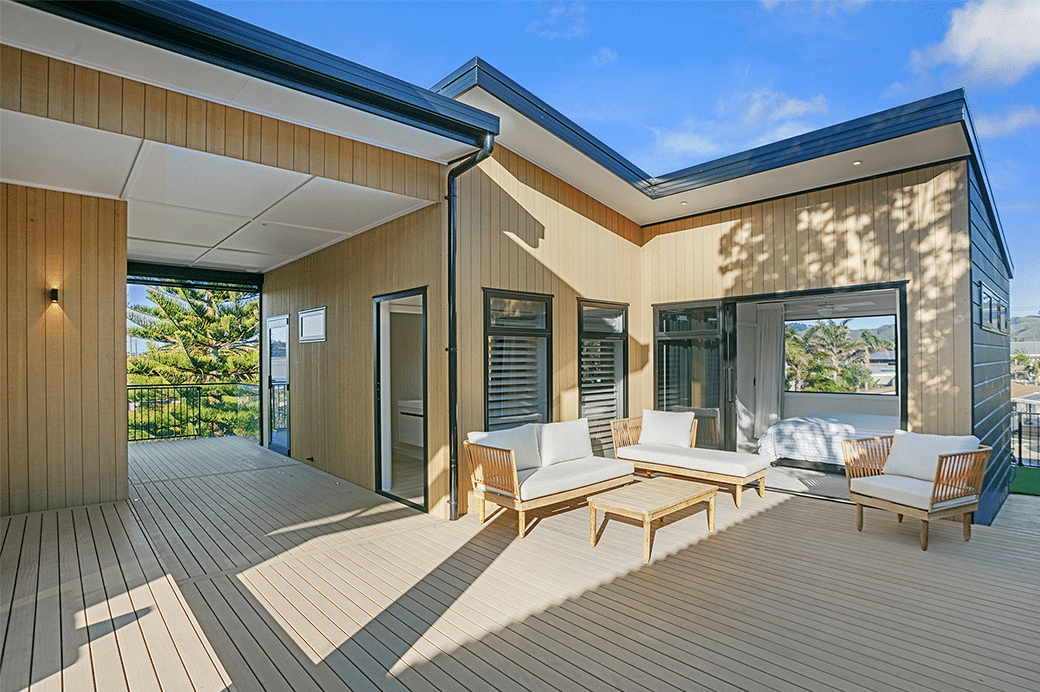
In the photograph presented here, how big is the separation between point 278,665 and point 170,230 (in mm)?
5161

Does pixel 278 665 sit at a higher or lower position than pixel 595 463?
lower

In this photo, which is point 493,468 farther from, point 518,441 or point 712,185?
point 712,185

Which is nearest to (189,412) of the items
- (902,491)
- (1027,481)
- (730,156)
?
(730,156)

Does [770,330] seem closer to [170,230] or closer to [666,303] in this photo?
[666,303]

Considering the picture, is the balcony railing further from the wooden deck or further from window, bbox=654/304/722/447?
window, bbox=654/304/722/447

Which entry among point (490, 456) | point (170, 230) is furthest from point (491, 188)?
point (170, 230)

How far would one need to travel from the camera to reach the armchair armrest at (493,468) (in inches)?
176

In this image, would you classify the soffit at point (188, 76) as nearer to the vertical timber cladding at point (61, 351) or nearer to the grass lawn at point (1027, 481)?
the vertical timber cladding at point (61, 351)

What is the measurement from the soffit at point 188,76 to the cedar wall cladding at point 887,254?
378 cm

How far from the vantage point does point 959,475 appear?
4211 mm

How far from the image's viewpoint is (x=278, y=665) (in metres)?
2.57

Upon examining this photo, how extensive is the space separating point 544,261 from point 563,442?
1.98 m

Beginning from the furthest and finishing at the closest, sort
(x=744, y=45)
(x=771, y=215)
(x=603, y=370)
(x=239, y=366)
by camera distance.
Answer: (x=239, y=366), (x=744, y=45), (x=603, y=370), (x=771, y=215)

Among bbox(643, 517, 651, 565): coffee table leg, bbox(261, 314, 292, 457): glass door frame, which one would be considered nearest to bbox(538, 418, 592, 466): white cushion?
bbox(643, 517, 651, 565): coffee table leg
